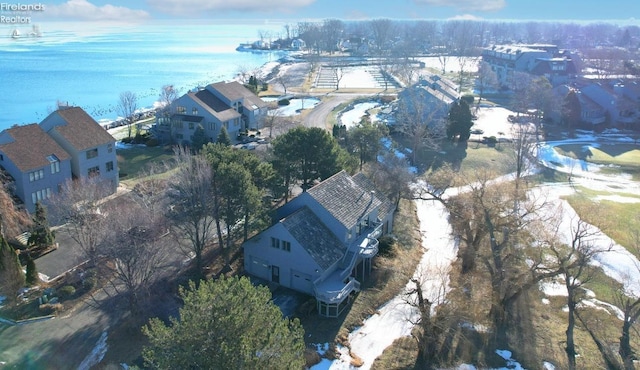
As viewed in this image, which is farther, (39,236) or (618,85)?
(618,85)

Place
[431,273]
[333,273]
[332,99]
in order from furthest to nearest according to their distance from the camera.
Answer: [332,99] → [431,273] → [333,273]

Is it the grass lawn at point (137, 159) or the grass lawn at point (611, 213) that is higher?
the grass lawn at point (137, 159)

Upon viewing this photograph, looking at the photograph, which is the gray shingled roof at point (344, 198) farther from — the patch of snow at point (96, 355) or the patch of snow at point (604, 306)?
the patch of snow at point (604, 306)

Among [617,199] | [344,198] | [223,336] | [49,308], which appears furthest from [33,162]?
[617,199]

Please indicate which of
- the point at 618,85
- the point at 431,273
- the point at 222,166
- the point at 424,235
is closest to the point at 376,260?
the point at 431,273

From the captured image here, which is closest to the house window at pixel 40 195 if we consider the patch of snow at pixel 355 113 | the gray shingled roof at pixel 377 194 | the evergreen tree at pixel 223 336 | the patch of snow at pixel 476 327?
the gray shingled roof at pixel 377 194

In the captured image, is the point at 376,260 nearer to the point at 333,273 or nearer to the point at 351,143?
the point at 333,273

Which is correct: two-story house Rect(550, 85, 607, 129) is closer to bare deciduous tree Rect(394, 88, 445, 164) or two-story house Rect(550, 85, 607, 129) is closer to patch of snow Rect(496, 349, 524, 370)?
bare deciduous tree Rect(394, 88, 445, 164)
